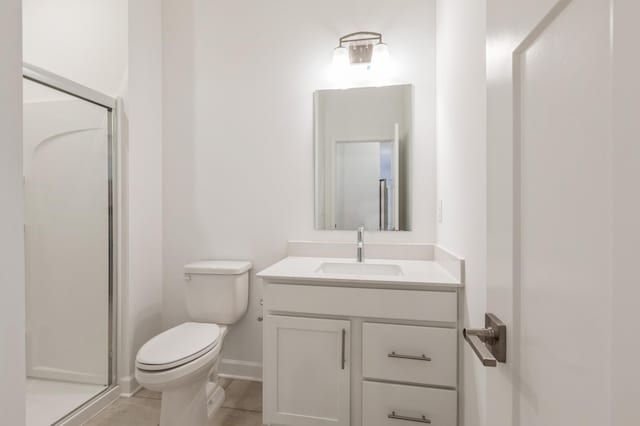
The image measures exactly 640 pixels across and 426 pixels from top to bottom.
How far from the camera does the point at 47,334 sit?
1941 mm

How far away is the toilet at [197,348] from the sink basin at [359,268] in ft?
1.83

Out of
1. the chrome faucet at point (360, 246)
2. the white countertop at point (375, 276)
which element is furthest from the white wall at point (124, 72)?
the chrome faucet at point (360, 246)

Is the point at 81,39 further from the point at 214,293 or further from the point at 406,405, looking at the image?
the point at 406,405

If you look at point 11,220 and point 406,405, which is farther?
point 406,405

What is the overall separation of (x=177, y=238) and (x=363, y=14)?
1980 mm

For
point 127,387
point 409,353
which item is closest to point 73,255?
point 127,387

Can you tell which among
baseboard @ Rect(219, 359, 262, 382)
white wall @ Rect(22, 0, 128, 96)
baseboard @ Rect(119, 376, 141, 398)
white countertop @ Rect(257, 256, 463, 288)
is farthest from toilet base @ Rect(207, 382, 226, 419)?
white wall @ Rect(22, 0, 128, 96)

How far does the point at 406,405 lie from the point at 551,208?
1.25 meters

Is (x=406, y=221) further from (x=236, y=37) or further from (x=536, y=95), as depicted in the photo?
(x=236, y=37)

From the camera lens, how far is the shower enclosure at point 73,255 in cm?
191

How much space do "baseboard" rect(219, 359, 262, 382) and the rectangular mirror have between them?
1.06 meters

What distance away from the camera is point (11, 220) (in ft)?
2.73

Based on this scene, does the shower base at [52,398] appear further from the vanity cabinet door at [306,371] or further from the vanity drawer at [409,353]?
the vanity drawer at [409,353]

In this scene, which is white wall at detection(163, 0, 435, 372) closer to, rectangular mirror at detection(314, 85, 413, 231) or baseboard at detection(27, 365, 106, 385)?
rectangular mirror at detection(314, 85, 413, 231)
